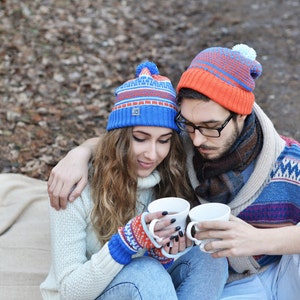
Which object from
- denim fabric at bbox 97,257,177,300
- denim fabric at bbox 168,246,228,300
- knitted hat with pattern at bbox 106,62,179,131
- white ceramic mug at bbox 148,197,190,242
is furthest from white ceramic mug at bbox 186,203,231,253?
knitted hat with pattern at bbox 106,62,179,131

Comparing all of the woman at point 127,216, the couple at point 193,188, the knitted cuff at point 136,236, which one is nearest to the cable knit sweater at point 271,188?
the couple at point 193,188

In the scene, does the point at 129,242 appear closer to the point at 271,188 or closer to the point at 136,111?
the point at 136,111

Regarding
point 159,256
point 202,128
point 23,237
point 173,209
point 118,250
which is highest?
point 202,128

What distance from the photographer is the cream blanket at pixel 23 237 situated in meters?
3.62

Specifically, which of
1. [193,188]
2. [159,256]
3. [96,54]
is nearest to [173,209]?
[159,256]

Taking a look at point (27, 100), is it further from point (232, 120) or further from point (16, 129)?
point (232, 120)

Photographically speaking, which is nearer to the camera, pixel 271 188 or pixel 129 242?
pixel 129 242

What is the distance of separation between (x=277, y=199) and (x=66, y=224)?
127 cm

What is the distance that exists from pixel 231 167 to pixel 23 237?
185cm

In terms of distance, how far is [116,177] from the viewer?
304cm

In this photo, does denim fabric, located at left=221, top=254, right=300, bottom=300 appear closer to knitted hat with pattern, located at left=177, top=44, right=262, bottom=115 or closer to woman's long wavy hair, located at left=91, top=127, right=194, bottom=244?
woman's long wavy hair, located at left=91, top=127, right=194, bottom=244

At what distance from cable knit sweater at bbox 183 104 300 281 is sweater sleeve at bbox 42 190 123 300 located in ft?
2.94

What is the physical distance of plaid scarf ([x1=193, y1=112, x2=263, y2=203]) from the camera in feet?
10.1

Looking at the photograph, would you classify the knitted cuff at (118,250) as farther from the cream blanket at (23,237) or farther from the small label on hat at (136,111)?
the cream blanket at (23,237)
